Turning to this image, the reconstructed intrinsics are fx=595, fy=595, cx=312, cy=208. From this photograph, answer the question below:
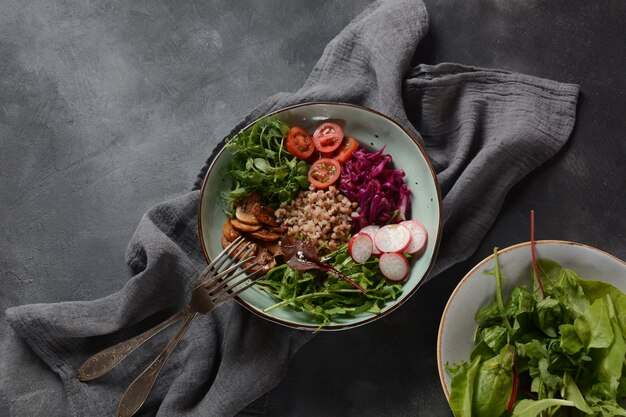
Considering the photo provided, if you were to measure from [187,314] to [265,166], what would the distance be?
0.68m

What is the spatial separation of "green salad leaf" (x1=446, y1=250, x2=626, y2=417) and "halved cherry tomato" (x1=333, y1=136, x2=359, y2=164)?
2.45ft

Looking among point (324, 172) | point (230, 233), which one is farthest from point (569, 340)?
point (230, 233)

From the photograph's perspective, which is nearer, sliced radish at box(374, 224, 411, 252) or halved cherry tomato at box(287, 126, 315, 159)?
sliced radish at box(374, 224, 411, 252)

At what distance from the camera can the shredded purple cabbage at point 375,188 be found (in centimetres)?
249

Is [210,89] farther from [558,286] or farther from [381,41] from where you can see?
[558,286]

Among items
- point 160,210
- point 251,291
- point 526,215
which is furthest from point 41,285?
point 526,215

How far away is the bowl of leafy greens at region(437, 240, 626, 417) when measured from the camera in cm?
219

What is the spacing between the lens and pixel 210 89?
111 inches

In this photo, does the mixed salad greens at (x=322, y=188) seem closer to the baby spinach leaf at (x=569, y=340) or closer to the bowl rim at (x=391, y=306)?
the bowl rim at (x=391, y=306)

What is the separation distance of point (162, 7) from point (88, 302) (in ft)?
4.71

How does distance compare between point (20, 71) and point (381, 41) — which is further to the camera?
point (20, 71)

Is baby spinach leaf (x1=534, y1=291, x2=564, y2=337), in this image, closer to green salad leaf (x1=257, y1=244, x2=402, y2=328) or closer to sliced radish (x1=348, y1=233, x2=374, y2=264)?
green salad leaf (x1=257, y1=244, x2=402, y2=328)

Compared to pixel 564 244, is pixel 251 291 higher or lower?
higher

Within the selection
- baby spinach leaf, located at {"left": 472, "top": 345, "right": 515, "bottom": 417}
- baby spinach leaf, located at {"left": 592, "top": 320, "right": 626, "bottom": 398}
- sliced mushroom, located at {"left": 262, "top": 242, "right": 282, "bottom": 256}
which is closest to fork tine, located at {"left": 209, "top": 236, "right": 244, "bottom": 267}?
sliced mushroom, located at {"left": 262, "top": 242, "right": 282, "bottom": 256}
